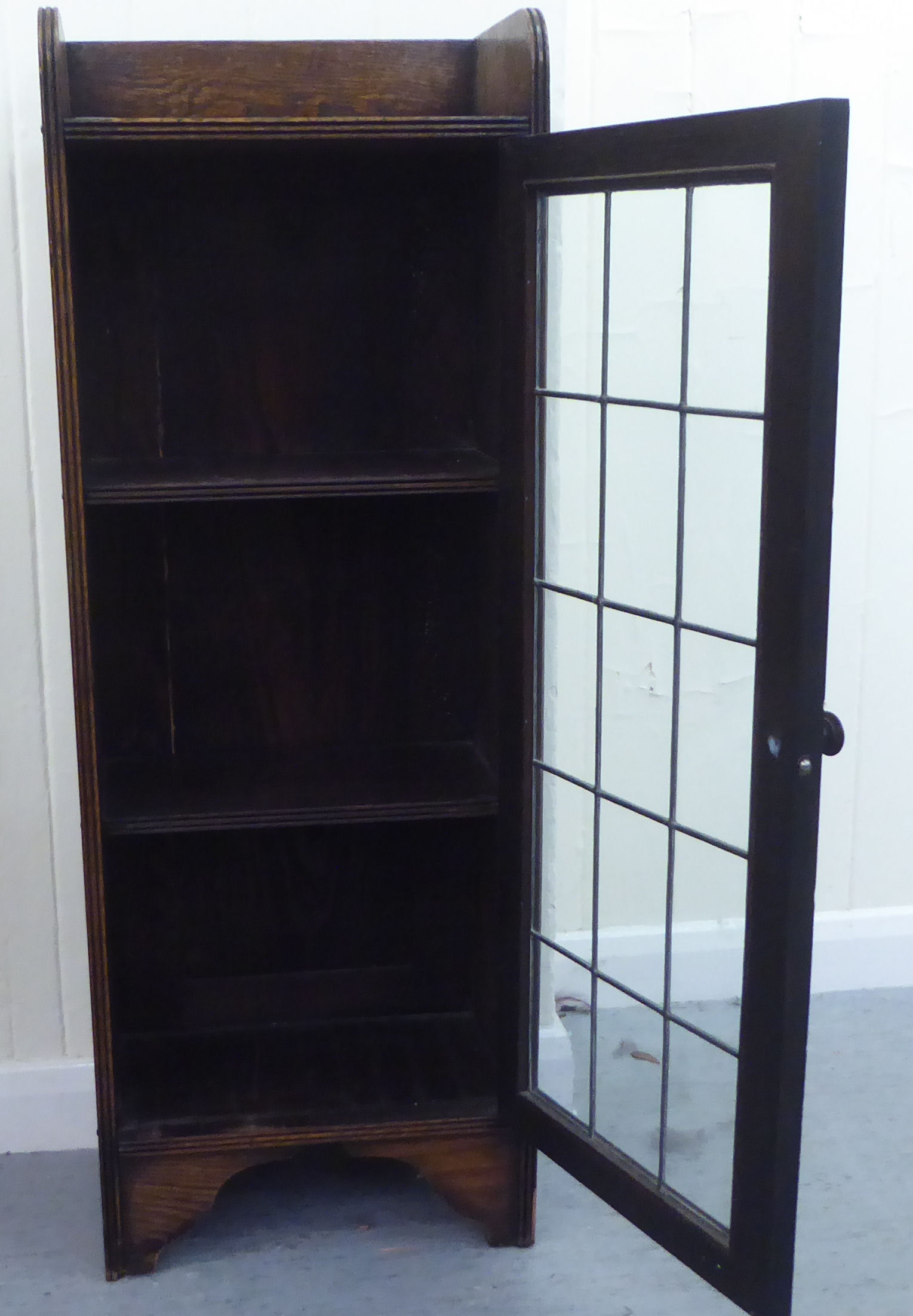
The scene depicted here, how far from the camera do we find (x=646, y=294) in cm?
176

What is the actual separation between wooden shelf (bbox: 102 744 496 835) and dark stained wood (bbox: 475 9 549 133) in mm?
944

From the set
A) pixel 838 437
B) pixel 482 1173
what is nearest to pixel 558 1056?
pixel 482 1173

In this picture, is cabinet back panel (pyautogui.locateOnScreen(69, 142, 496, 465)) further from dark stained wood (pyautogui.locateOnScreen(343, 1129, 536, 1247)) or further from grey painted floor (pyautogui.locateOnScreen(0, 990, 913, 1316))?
grey painted floor (pyautogui.locateOnScreen(0, 990, 913, 1316))

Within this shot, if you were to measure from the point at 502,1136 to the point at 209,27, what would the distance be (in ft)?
5.68

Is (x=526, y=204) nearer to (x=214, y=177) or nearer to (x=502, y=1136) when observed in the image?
(x=214, y=177)

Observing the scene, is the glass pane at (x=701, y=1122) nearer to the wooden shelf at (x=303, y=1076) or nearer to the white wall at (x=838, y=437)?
the wooden shelf at (x=303, y=1076)

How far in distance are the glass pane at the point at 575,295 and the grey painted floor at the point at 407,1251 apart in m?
1.28

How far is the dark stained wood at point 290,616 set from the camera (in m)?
2.04

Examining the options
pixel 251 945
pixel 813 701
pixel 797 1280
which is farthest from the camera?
pixel 251 945

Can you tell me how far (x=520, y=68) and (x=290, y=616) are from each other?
0.89 m

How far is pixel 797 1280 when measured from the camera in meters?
2.06

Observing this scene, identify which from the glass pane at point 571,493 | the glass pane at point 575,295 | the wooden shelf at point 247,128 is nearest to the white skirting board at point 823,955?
the glass pane at point 571,493

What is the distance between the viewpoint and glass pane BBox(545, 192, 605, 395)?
2035 mm

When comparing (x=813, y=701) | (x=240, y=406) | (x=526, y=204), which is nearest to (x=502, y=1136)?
(x=813, y=701)
